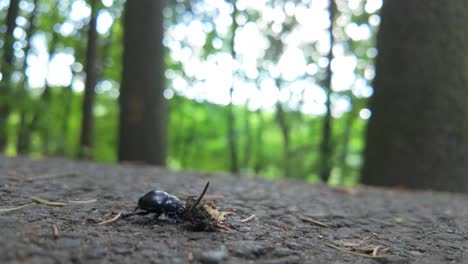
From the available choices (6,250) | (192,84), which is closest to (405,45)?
(6,250)

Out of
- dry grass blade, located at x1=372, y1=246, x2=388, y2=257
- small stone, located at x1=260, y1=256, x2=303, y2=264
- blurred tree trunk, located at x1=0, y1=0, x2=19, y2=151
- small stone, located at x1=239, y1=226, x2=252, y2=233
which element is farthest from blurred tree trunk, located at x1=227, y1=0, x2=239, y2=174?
small stone, located at x1=260, y1=256, x2=303, y2=264

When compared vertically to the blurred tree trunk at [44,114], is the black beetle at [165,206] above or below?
below

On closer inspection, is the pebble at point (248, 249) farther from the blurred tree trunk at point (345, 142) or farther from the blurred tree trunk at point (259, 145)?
the blurred tree trunk at point (259, 145)

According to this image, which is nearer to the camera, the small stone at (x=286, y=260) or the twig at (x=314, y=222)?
the small stone at (x=286, y=260)

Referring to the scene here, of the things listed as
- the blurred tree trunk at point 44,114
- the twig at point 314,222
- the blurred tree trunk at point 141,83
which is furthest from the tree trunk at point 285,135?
the twig at point 314,222

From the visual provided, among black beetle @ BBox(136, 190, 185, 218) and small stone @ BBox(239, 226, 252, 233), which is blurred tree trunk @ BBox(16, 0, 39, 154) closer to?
black beetle @ BBox(136, 190, 185, 218)
